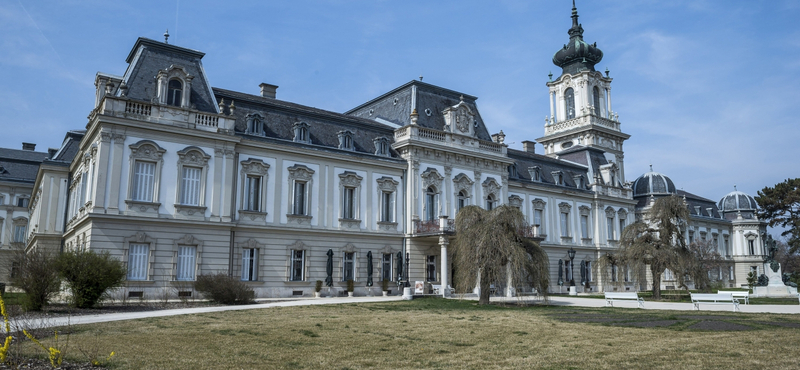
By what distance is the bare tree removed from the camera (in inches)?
1158

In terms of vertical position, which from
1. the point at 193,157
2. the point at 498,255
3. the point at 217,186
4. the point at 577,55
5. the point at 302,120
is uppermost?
the point at 577,55

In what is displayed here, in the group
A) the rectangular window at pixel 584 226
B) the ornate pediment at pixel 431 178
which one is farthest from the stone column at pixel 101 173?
the rectangular window at pixel 584 226

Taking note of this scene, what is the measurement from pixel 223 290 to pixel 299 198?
30.7ft

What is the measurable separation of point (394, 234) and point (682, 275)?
50.1 feet

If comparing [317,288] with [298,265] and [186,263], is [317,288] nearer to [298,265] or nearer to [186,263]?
[298,265]

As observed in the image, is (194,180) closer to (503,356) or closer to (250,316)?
(250,316)

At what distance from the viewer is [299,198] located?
3088 cm

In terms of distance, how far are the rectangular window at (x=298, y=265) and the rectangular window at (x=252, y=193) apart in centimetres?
310

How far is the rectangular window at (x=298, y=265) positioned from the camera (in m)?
30.0

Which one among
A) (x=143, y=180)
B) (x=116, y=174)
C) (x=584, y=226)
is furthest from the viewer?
(x=584, y=226)

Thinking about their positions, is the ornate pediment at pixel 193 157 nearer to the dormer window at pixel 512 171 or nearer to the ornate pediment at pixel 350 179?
the ornate pediment at pixel 350 179

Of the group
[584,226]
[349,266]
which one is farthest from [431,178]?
[584,226]

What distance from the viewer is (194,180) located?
2716 cm

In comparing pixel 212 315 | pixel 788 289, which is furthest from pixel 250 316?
pixel 788 289
